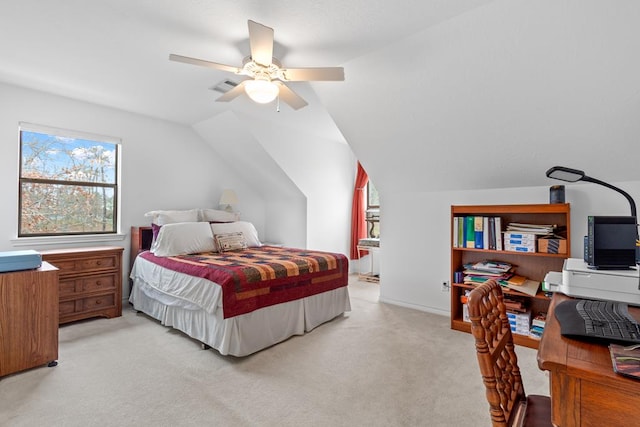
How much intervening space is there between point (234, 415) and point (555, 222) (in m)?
3.07

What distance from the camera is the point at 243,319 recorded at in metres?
2.47

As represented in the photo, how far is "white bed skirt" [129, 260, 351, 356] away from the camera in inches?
95.9

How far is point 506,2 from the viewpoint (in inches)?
74.6

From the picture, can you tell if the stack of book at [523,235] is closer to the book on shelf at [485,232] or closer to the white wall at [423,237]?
the book on shelf at [485,232]

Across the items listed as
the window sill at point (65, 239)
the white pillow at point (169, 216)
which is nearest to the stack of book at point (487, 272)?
the white pillow at point (169, 216)

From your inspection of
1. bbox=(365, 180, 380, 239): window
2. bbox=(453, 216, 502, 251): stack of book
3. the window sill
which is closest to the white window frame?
the window sill

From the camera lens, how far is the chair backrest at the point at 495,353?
958 mm

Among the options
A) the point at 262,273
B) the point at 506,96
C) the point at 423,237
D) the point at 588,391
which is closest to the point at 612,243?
the point at 588,391

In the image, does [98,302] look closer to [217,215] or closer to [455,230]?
[217,215]

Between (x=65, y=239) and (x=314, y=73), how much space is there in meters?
3.38

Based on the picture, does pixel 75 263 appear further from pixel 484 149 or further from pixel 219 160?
pixel 484 149

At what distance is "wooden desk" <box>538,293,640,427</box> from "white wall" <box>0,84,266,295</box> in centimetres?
437

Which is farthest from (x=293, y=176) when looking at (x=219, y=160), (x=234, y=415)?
(x=234, y=415)

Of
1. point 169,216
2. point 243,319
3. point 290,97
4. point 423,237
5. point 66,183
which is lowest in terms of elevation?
point 243,319
